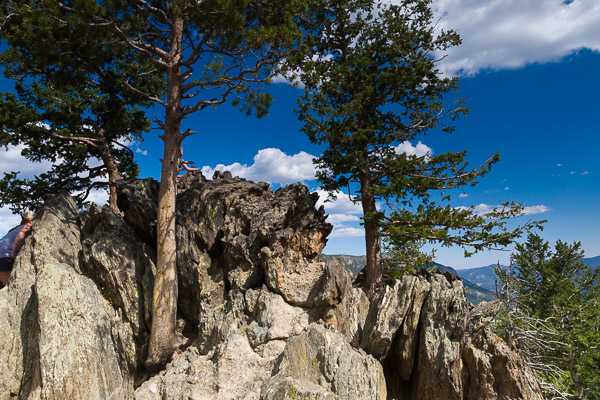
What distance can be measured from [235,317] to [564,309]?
26597mm

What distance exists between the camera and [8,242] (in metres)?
14.5

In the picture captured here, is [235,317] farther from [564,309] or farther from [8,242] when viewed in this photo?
[564,309]

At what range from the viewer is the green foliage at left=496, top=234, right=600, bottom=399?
2011 centimetres

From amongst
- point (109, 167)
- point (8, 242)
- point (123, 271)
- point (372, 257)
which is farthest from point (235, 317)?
point (109, 167)

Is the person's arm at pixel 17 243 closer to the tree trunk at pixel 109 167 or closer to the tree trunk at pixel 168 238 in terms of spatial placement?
the tree trunk at pixel 109 167

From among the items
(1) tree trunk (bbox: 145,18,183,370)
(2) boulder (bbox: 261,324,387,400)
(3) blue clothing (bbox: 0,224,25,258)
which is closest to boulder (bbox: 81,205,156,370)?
(1) tree trunk (bbox: 145,18,183,370)

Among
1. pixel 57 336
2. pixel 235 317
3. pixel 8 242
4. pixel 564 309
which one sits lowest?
pixel 564 309

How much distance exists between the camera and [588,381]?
21.6 meters

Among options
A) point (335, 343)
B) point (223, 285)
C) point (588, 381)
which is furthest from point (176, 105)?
point (588, 381)

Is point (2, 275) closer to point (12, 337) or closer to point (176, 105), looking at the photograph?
point (12, 337)

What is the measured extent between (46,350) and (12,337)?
2281 mm

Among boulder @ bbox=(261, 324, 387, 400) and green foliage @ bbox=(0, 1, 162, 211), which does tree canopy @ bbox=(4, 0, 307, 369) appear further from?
boulder @ bbox=(261, 324, 387, 400)

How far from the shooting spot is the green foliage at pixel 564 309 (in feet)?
66.0

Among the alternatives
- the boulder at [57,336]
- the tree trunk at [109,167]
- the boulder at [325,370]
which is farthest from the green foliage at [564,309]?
the tree trunk at [109,167]
